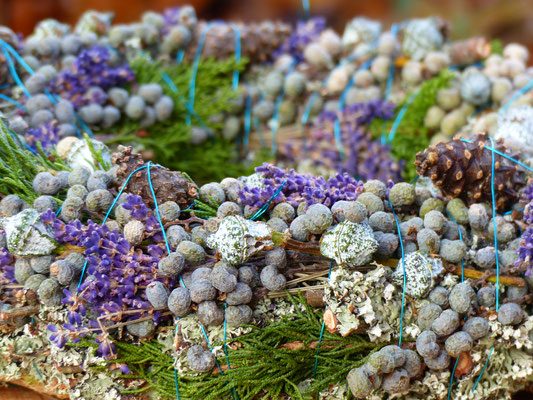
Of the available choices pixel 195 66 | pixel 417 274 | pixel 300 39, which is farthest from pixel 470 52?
pixel 417 274

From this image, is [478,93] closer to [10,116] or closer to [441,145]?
[441,145]

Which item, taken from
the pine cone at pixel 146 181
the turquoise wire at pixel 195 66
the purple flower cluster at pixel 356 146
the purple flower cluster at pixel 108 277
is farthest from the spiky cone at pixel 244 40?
the purple flower cluster at pixel 108 277

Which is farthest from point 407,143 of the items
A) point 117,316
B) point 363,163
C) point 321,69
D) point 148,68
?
point 117,316

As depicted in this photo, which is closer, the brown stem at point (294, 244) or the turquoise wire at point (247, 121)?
the brown stem at point (294, 244)

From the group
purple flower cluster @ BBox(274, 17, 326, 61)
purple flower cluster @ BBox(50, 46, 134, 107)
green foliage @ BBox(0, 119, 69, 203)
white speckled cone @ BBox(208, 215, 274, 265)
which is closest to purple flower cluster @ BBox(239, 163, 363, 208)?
white speckled cone @ BBox(208, 215, 274, 265)

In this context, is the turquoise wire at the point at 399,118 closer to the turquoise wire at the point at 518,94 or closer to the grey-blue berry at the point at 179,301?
the turquoise wire at the point at 518,94
